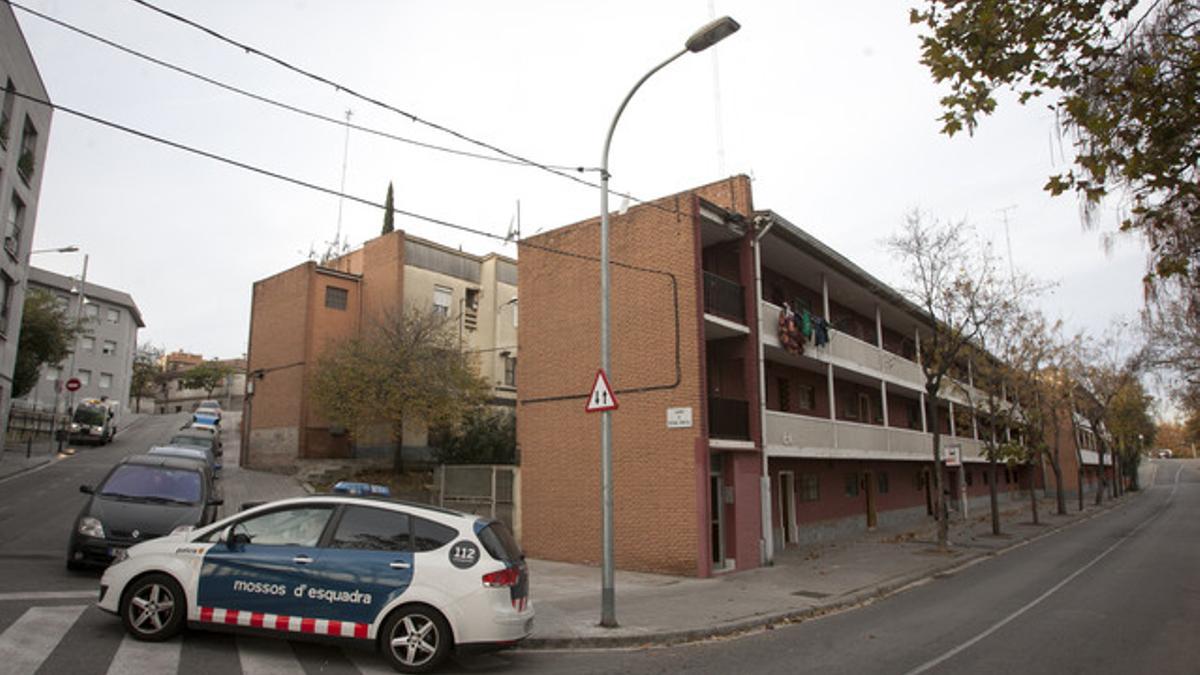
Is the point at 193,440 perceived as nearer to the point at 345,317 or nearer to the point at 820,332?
the point at 345,317

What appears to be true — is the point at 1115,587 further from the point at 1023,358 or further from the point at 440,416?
the point at 440,416

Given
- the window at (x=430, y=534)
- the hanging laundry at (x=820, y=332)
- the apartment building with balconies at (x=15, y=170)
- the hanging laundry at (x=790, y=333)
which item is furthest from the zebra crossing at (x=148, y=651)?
the apartment building with balconies at (x=15, y=170)

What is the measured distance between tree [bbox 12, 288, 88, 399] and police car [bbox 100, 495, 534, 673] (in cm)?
2974

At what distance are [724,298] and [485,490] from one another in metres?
7.89

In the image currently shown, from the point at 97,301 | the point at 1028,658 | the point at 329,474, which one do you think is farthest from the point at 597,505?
the point at 97,301

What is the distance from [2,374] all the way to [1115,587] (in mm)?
29097

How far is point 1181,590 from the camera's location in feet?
39.4

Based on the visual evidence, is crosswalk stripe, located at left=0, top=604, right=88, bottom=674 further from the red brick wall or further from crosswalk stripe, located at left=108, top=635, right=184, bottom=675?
the red brick wall

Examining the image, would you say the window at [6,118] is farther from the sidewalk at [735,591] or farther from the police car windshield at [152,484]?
the sidewalk at [735,591]

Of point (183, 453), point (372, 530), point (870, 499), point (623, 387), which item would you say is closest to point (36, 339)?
point (183, 453)

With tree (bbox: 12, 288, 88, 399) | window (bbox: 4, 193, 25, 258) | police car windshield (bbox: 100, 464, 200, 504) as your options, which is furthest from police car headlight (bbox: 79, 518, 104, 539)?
tree (bbox: 12, 288, 88, 399)

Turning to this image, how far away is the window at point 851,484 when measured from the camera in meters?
23.2

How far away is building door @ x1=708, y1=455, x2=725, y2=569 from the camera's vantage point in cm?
1517

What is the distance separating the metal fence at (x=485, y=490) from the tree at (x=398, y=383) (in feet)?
22.6
